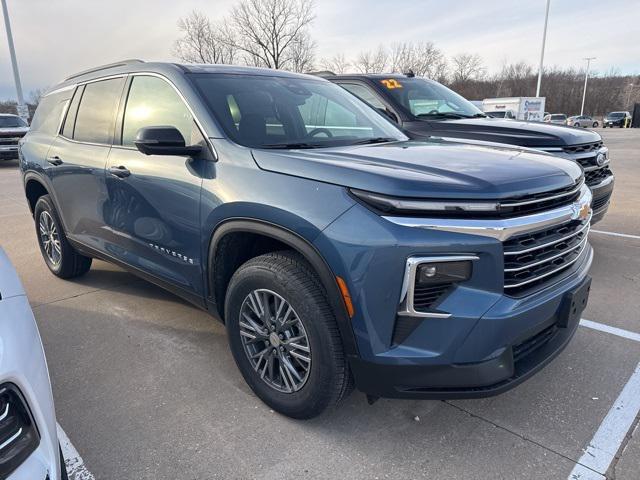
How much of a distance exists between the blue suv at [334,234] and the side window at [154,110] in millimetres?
13

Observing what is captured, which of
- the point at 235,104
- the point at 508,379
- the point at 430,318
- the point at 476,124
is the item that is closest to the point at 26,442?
the point at 430,318

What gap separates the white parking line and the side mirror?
8.16ft

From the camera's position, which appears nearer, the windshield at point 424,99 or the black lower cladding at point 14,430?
the black lower cladding at point 14,430

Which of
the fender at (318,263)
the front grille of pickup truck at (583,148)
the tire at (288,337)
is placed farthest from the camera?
the front grille of pickup truck at (583,148)

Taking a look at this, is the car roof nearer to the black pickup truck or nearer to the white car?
the black pickup truck

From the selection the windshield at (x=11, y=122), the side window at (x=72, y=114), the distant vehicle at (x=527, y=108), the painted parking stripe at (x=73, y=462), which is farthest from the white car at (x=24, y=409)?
the distant vehicle at (x=527, y=108)

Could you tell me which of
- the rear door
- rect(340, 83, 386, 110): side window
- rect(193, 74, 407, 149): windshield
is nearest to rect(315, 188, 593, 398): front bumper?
rect(193, 74, 407, 149): windshield

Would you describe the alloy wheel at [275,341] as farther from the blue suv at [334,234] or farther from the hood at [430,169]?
the hood at [430,169]

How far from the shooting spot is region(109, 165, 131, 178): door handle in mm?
3225

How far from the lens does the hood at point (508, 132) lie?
470 centimetres

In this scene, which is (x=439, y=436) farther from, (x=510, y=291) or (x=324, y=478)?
(x=510, y=291)

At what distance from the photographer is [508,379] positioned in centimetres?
204

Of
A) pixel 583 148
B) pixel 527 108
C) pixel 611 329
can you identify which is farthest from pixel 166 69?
pixel 527 108

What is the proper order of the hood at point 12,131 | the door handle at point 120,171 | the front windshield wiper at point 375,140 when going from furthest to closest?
1. the hood at point 12,131
2. the door handle at point 120,171
3. the front windshield wiper at point 375,140
